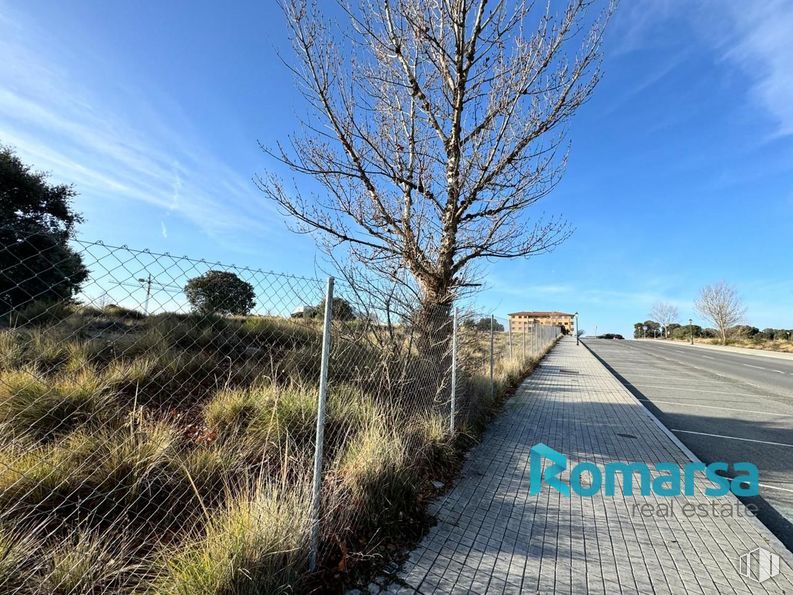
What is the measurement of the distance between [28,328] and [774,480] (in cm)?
1026

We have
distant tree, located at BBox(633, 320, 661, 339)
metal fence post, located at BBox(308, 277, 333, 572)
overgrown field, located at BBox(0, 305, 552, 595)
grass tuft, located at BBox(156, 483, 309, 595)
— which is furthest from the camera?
distant tree, located at BBox(633, 320, 661, 339)

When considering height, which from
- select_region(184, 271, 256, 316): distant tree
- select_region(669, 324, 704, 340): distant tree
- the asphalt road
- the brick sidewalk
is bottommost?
the brick sidewalk

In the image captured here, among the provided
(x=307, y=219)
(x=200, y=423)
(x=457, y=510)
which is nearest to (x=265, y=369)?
(x=200, y=423)

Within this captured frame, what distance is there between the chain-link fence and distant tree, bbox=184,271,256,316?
0.02m

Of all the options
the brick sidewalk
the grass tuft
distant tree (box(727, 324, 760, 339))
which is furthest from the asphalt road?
distant tree (box(727, 324, 760, 339))

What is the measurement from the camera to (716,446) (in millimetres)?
6035

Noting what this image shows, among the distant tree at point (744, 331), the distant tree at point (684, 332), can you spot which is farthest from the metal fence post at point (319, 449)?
the distant tree at point (684, 332)

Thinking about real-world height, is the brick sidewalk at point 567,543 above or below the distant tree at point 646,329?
below

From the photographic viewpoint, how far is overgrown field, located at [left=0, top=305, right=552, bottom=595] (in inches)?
88.4

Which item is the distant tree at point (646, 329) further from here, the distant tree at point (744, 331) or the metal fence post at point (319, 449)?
the metal fence post at point (319, 449)

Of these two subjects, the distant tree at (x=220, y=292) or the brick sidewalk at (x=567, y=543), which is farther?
the distant tree at (x=220, y=292)

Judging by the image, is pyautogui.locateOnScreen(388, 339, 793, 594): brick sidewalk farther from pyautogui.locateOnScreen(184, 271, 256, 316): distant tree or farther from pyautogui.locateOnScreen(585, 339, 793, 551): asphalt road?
pyautogui.locateOnScreen(184, 271, 256, 316): distant tree

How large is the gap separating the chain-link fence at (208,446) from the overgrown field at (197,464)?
15 mm

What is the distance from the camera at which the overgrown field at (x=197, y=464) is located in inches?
88.4
